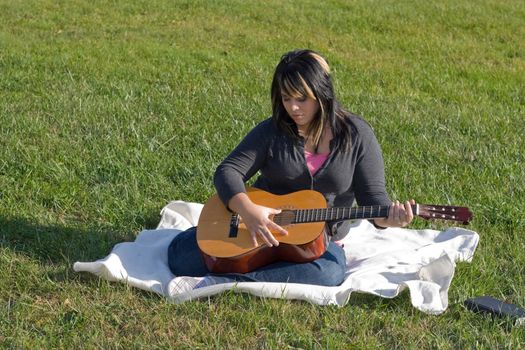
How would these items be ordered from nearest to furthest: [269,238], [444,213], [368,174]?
[444,213] → [269,238] → [368,174]

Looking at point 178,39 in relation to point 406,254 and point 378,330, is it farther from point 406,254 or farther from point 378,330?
point 378,330

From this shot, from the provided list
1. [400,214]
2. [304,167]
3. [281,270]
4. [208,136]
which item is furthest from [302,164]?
[208,136]

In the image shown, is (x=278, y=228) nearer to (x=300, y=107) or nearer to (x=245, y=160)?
(x=245, y=160)

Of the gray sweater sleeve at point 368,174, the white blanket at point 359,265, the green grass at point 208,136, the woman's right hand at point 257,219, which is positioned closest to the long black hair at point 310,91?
the gray sweater sleeve at point 368,174

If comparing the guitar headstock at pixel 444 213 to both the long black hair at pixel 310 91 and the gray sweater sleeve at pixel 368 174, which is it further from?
the long black hair at pixel 310 91

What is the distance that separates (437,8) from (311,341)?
10.2m

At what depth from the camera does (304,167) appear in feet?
14.6

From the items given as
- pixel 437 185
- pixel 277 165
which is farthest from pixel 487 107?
pixel 277 165

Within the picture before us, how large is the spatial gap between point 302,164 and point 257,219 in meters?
0.45

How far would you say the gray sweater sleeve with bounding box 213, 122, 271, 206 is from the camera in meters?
4.46

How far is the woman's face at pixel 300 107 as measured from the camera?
4.24 meters

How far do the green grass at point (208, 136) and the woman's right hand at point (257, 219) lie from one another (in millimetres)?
312

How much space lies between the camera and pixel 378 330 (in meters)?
3.93

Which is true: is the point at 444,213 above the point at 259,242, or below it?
above
